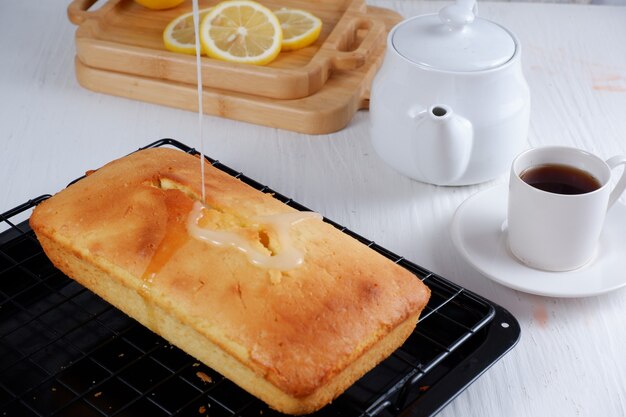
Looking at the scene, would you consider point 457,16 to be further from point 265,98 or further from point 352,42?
point 352,42

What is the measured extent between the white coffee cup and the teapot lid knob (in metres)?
0.31

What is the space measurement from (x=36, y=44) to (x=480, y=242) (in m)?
1.49

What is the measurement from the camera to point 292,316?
1.23m

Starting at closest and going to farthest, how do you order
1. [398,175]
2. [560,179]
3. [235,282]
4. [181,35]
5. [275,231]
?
1. [235,282]
2. [275,231]
3. [560,179]
4. [398,175]
5. [181,35]

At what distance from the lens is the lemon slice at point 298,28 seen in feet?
7.33

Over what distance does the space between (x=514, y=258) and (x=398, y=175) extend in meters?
0.43

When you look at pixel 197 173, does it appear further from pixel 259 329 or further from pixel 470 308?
pixel 470 308

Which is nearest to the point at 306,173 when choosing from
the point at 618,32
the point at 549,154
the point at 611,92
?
the point at 549,154

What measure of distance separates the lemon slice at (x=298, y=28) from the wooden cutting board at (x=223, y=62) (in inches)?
1.0

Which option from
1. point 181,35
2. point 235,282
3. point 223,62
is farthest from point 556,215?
point 181,35

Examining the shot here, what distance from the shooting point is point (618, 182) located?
161 cm

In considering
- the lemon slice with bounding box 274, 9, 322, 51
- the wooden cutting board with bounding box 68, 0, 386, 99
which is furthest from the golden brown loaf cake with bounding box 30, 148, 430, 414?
the lemon slice with bounding box 274, 9, 322, 51

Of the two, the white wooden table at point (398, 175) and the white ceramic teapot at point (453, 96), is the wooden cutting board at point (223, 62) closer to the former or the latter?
the white wooden table at point (398, 175)

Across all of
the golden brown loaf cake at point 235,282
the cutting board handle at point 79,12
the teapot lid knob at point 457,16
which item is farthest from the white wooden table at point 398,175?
the teapot lid knob at point 457,16
